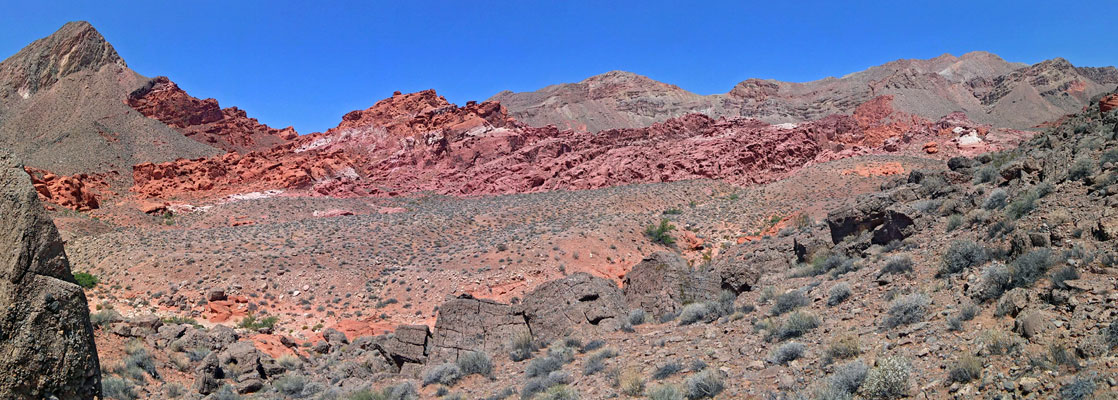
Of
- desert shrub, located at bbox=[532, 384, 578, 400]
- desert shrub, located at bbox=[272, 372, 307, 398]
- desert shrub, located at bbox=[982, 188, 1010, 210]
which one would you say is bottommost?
desert shrub, located at bbox=[272, 372, 307, 398]

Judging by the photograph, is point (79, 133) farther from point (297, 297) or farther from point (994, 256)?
point (994, 256)

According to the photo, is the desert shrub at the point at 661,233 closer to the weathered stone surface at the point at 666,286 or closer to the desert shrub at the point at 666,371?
the weathered stone surface at the point at 666,286

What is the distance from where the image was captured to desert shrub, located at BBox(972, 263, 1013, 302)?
7.80 metres

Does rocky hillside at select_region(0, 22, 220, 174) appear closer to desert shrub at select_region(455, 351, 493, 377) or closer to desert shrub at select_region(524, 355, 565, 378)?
desert shrub at select_region(455, 351, 493, 377)

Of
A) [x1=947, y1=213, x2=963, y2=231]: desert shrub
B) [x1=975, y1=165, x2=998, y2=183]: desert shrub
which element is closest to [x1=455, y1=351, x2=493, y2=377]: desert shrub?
[x1=947, y1=213, x2=963, y2=231]: desert shrub

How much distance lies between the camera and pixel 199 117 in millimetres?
80312

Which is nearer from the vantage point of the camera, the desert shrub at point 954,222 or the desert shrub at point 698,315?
the desert shrub at point 698,315

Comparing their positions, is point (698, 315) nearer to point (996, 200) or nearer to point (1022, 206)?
point (1022, 206)

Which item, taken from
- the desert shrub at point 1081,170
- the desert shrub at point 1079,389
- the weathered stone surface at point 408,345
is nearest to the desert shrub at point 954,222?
the desert shrub at point 1081,170

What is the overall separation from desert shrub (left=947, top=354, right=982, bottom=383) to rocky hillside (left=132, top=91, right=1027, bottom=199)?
128 ft

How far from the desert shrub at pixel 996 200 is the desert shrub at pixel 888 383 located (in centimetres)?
674

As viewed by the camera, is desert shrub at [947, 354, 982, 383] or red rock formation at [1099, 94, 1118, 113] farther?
red rock formation at [1099, 94, 1118, 113]

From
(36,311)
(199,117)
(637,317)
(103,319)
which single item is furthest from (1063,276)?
(199,117)

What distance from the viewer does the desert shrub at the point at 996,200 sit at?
37.7 feet
